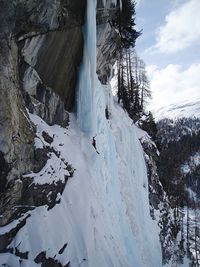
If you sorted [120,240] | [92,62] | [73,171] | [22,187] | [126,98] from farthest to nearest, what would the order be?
[126,98]
[92,62]
[120,240]
[73,171]
[22,187]

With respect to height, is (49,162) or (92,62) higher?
(92,62)

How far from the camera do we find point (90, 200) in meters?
11.6

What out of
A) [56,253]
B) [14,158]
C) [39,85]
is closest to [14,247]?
[56,253]

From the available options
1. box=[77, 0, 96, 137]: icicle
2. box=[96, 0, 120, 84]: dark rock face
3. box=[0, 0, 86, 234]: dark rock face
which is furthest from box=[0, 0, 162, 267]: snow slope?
box=[96, 0, 120, 84]: dark rock face

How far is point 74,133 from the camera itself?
44.1 feet

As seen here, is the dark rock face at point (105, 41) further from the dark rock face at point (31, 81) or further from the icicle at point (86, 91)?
the dark rock face at point (31, 81)

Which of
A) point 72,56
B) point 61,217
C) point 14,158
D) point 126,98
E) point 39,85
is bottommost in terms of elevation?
point 61,217

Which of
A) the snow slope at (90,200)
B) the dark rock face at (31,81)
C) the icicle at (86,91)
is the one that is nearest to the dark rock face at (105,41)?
the snow slope at (90,200)

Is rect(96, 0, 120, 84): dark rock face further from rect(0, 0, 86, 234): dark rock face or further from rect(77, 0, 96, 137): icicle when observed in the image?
rect(0, 0, 86, 234): dark rock face

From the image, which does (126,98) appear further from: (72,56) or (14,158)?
(14,158)

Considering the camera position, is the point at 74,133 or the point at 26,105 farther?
the point at 74,133

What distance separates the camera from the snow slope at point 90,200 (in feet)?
31.2

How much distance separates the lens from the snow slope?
9523 mm

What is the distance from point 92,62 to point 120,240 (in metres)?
6.74
